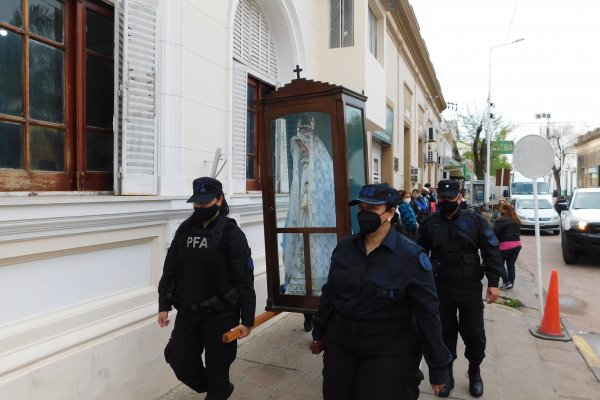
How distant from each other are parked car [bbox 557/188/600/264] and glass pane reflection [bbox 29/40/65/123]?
420 inches

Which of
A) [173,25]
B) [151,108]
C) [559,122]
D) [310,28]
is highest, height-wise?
[559,122]

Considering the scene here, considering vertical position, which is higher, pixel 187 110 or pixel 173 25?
pixel 173 25

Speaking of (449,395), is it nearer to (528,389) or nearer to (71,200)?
→ (528,389)

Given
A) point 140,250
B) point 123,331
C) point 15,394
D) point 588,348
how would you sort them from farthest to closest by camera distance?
point 588,348, point 140,250, point 123,331, point 15,394

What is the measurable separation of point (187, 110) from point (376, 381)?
304cm

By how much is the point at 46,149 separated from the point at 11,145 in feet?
0.95

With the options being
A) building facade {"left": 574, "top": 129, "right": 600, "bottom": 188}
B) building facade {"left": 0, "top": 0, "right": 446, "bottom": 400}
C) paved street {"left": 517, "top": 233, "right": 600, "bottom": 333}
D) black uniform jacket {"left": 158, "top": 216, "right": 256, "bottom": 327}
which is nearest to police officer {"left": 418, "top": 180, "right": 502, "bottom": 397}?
black uniform jacket {"left": 158, "top": 216, "right": 256, "bottom": 327}

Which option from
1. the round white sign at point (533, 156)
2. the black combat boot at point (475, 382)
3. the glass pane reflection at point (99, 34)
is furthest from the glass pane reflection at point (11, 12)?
the round white sign at point (533, 156)

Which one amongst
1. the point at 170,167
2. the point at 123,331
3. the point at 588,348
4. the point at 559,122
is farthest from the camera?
the point at 559,122

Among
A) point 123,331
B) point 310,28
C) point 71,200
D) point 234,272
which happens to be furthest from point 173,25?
point 310,28

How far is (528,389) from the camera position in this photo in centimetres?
416

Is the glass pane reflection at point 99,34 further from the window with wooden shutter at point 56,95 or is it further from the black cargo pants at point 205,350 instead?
the black cargo pants at point 205,350

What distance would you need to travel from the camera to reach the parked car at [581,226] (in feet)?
32.9

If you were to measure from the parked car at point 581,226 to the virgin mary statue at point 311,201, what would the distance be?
336 inches
